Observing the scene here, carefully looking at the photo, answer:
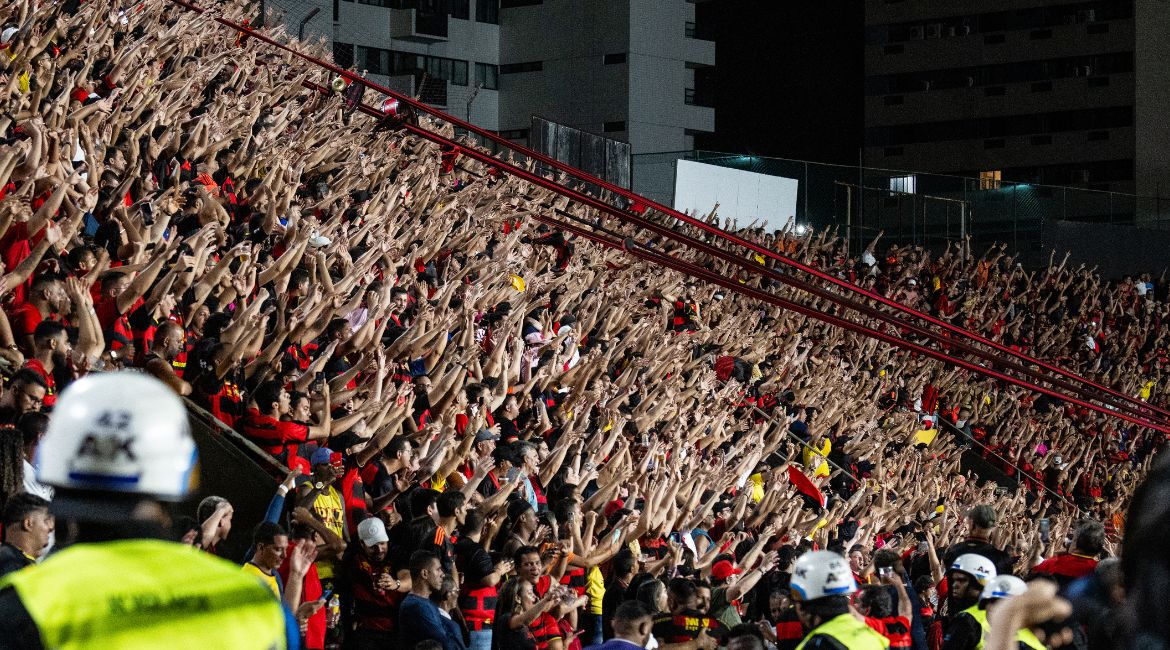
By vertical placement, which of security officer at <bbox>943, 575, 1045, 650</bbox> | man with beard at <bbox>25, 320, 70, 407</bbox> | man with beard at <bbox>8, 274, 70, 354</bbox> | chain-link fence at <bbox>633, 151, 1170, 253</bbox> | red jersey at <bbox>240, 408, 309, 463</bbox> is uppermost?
chain-link fence at <bbox>633, 151, 1170, 253</bbox>

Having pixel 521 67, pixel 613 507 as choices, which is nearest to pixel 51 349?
pixel 613 507

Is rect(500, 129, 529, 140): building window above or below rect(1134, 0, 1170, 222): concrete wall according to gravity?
below

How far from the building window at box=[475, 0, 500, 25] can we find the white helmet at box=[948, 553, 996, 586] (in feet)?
141

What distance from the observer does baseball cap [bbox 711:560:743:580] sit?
30.9 ft

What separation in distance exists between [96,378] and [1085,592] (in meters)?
1.74

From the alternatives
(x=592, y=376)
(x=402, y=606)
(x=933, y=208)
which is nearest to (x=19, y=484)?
(x=402, y=606)

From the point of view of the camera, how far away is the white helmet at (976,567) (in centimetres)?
704

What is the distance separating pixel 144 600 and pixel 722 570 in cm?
775

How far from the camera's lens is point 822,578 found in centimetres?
554

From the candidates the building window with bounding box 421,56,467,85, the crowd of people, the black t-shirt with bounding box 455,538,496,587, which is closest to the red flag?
the crowd of people

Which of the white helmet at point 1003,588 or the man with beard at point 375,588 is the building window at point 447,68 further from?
the white helmet at point 1003,588

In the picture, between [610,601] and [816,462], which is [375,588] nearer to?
[610,601]

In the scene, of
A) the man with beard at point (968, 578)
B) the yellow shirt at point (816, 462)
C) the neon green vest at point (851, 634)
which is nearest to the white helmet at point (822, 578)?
the neon green vest at point (851, 634)

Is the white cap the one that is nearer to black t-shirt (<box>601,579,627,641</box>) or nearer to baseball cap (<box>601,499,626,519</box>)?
black t-shirt (<box>601,579,627,641</box>)
